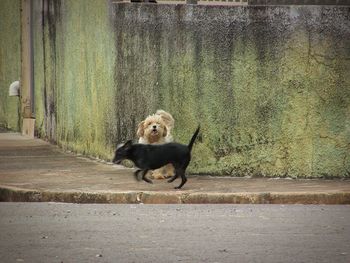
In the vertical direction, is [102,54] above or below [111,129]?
above

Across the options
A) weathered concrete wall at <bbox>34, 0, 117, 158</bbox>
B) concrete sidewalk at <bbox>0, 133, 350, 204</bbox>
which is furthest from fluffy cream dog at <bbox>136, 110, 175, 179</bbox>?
weathered concrete wall at <bbox>34, 0, 117, 158</bbox>

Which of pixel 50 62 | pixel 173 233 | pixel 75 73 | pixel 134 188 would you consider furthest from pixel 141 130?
pixel 50 62

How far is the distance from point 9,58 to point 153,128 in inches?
446

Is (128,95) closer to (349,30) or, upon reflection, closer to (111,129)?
(111,129)

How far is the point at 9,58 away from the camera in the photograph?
2534 centimetres

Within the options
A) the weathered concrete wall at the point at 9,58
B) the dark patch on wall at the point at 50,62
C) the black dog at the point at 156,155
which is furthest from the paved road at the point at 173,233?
the weathered concrete wall at the point at 9,58

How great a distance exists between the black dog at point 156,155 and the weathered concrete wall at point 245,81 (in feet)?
4.27

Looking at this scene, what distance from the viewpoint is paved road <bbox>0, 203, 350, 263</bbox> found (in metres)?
9.48

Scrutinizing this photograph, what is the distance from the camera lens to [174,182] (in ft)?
48.1

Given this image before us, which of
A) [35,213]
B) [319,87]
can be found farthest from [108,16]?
[35,213]

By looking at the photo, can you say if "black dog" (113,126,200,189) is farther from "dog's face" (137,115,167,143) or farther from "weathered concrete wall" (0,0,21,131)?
"weathered concrete wall" (0,0,21,131)

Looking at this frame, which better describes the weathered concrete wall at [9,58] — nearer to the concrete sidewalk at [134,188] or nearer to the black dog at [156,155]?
the concrete sidewalk at [134,188]

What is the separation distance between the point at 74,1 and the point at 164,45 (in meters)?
3.09

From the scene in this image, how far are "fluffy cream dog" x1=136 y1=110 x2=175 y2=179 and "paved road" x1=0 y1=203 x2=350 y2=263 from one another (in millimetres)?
1901
